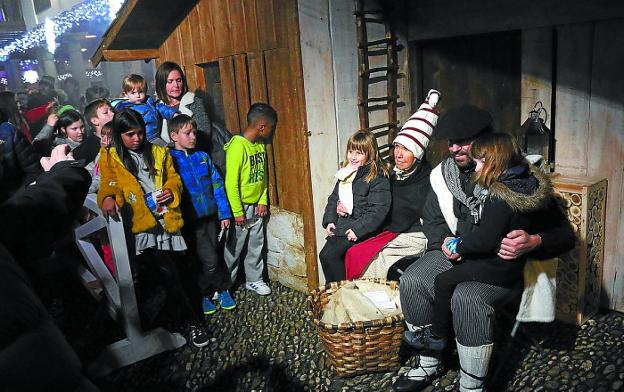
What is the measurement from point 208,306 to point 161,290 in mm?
705

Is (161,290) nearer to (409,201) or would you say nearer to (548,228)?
(409,201)

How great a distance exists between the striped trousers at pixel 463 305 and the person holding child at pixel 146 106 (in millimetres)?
2930

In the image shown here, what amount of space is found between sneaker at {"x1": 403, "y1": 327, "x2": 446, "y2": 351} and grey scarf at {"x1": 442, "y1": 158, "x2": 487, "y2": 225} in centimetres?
81

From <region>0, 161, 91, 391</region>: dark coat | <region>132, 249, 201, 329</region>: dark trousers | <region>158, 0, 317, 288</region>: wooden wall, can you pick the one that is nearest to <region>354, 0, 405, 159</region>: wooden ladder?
<region>158, 0, 317, 288</region>: wooden wall

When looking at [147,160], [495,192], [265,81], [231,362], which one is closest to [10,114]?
[147,160]

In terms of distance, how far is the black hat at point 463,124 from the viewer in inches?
128

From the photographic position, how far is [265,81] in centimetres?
495

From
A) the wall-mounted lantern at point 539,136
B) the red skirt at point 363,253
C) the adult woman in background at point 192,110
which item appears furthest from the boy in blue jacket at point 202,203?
the wall-mounted lantern at point 539,136

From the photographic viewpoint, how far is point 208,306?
4.79 m

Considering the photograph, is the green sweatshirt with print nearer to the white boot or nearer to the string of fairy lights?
the white boot

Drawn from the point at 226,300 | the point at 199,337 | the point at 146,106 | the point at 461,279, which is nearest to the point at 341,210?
the point at 461,279

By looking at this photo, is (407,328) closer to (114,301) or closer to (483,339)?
(483,339)

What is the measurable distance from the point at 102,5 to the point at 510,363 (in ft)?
97.2

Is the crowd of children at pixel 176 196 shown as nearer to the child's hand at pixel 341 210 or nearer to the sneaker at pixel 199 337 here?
the sneaker at pixel 199 337
